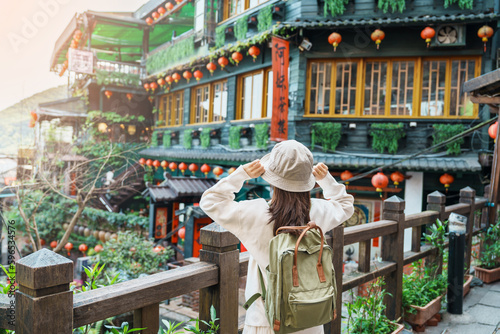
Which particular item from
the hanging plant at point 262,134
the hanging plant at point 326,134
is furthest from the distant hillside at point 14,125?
the hanging plant at point 326,134

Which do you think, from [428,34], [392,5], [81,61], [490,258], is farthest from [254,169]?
[81,61]

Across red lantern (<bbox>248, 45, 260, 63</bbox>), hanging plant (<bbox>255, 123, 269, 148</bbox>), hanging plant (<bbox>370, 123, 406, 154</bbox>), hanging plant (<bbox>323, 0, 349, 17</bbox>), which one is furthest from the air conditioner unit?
hanging plant (<bbox>255, 123, 269, 148</bbox>)

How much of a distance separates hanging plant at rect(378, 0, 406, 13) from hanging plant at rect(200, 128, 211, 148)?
6716 millimetres

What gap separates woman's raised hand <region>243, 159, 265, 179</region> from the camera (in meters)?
2.21

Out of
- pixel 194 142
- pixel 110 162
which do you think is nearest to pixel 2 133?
pixel 110 162

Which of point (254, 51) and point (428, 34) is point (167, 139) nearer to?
point (254, 51)

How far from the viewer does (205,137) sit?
46.8 feet

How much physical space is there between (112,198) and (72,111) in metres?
6.19

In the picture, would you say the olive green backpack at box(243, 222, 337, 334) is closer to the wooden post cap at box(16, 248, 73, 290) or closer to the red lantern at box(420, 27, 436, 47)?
the wooden post cap at box(16, 248, 73, 290)

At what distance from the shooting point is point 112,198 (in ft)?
57.4

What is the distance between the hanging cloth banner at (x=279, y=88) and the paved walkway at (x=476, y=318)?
5.98 metres

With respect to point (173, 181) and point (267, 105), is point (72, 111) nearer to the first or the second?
point (173, 181)

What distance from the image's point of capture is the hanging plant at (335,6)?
10375mm

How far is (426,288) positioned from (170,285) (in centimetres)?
350
